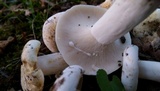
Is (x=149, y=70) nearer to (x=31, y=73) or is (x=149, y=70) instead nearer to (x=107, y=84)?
(x=107, y=84)

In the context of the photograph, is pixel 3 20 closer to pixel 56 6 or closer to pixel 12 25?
pixel 12 25

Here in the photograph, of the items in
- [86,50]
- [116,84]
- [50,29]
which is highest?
[50,29]

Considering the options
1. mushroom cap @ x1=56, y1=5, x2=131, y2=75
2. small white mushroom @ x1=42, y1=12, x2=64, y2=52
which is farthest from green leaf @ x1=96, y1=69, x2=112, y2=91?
small white mushroom @ x1=42, y1=12, x2=64, y2=52

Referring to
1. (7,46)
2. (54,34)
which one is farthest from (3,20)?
(54,34)

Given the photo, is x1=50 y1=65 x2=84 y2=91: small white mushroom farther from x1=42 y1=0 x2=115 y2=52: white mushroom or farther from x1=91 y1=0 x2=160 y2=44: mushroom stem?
x1=42 y1=0 x2=115 y2=52: white mushroom

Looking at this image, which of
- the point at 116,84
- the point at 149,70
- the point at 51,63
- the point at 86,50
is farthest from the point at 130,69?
the point at 51,63

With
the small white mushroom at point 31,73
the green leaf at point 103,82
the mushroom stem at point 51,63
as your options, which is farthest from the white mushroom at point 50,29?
the green leaf at point 103,82

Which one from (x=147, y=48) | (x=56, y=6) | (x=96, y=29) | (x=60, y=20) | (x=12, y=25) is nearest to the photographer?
(x=96, y=29)

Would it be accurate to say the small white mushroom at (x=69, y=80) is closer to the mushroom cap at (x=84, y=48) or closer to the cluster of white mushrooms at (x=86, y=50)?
the cluster of white mushrooms at (x=86, y=50)
